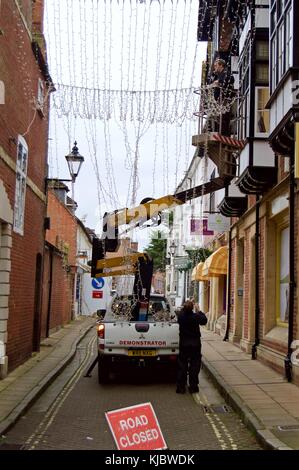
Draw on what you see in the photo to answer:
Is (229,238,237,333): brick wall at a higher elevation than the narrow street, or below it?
higher

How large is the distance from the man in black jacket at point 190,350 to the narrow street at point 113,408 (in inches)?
10.5

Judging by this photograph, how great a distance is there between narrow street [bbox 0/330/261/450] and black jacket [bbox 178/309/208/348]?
3.20ft

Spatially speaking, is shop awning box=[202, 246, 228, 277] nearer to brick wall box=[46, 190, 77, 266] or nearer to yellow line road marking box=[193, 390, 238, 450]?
brick wall box=[46, 190, 77, 266]

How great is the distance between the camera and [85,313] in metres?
39.7

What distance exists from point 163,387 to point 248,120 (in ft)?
22.3

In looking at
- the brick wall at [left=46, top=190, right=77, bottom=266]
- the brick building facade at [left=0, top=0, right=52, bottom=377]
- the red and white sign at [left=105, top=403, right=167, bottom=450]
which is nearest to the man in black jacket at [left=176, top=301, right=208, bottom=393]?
the brick building facade at [left=0, top=0, right=52, bottom=377]

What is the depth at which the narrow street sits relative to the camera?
713 cm

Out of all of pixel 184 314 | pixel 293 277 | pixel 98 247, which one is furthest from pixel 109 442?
pixel 98 247

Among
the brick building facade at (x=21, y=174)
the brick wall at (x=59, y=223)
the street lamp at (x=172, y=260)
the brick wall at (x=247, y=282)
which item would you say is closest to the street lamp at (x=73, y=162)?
the brick building facade at (x=21, y=174)

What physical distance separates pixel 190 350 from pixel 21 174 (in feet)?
16.7

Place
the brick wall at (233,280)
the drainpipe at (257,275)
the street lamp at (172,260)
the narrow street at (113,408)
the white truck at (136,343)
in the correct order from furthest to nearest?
the street lamp at (172,260), the brick wall at (233,280), the drainpipe at (257,275), the white truck at (136,343), the narrow street at (113,408)

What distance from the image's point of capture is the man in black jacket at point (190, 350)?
10688mm

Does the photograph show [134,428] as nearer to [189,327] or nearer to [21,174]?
[189,327]

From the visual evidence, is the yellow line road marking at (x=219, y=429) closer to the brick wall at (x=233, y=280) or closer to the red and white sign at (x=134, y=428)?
the red and white sign at (x=134, y=428)
